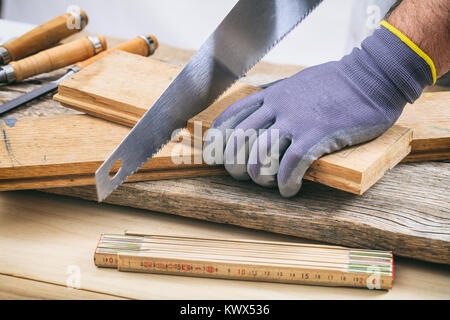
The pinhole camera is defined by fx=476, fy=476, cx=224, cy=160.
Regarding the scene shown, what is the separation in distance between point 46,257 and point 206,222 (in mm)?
346

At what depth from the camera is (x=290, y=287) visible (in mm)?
922

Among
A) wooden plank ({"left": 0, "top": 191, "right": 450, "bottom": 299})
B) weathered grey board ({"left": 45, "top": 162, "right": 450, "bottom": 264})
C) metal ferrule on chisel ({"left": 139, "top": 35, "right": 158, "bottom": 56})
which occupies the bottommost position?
wooden plank ({"left": 0, "top": 191, "right": 450, "bottom": 299})

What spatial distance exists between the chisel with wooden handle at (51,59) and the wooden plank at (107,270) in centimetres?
46

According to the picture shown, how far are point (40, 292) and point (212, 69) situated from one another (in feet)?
1.90

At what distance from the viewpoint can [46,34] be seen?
161 centimetres

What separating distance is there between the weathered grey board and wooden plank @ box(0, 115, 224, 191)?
0.11 feet

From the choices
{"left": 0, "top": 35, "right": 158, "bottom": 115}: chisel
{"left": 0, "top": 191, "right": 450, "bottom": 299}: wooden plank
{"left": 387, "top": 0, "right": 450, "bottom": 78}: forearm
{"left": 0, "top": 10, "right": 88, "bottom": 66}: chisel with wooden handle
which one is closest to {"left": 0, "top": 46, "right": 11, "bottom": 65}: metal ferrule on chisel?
{"left": 0, "top": 10, "right": 88, "bottom": 66}: chisel with wooden handle

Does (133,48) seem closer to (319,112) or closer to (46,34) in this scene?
(46,34)

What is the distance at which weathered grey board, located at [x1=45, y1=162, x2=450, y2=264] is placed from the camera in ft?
3.12

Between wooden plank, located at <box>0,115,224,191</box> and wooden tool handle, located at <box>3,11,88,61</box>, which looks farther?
wooden tool handle, located at <box>3,11,88,61</box>

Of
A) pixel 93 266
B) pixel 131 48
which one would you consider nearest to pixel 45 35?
pixel 131 48

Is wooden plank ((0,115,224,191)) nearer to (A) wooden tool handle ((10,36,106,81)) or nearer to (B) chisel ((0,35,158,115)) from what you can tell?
(B) chisel ((0,35,158,115))

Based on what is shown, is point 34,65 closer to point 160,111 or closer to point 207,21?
point 160,111

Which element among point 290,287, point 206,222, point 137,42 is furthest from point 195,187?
Answer: point 137,42
